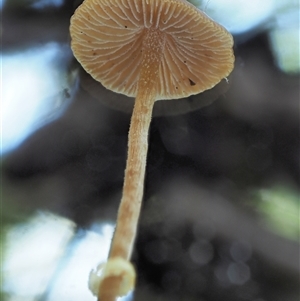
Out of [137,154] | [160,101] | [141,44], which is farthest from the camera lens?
[160,101]

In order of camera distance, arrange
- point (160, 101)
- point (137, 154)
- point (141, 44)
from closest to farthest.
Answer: point (137, 154) < point (141, 44) < point (160, 101)

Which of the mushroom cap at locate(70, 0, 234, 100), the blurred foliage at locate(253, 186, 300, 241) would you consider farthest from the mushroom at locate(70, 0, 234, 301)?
the blurred foliage at locate(253, 186, 300, 241)

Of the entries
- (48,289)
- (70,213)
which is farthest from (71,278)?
(70,213)

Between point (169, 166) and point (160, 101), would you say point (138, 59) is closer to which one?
point (160, 101)

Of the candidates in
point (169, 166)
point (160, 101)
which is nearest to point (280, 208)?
point (169, 166)

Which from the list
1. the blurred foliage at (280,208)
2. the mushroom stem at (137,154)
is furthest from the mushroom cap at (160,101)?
the blurred foliage at (280,208)

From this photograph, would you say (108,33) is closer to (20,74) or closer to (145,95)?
(145,95)
